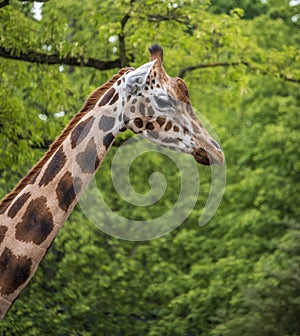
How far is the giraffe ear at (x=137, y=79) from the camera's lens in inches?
220

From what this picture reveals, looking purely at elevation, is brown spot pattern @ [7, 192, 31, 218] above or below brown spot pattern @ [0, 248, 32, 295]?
above

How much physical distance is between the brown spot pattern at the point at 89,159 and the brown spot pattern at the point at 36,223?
298 mm

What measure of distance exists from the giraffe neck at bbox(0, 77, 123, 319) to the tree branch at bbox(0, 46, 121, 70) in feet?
21.0

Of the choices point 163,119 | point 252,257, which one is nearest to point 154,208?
point 252,257

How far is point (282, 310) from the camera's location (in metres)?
11.8

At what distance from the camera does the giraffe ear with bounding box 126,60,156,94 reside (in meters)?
5.58

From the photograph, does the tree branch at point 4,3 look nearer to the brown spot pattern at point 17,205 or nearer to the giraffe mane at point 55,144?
the giraffe mane at point 55,144

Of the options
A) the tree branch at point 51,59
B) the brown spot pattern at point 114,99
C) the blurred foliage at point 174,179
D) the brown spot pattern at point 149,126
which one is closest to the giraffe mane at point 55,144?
the brown spot pattern at point 114,99

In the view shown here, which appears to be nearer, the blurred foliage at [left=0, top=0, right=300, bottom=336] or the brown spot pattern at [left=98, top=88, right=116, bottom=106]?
the brown spot pattern at [left=98, top=88, right=116, bottom=106]

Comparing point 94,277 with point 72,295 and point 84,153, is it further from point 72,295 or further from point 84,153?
point 84,153

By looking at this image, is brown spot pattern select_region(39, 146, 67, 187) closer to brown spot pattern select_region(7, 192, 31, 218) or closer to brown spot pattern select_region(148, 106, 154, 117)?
brown spot pattern select_region(7, 192, 31, 218)

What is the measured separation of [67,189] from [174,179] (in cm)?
1343

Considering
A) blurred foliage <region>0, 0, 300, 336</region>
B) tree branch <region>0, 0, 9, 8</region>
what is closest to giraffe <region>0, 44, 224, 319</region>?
tree branch <region>0, 0, 9, 8</region>

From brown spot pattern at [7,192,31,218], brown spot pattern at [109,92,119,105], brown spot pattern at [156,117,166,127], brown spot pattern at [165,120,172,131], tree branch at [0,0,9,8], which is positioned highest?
brown spot pattern at [109,92,119,105]
